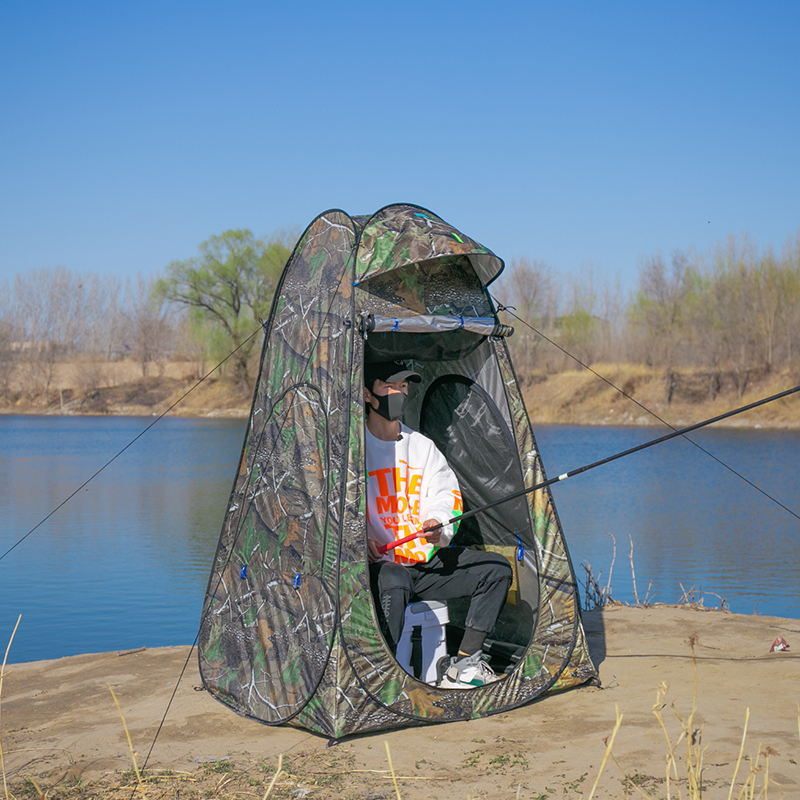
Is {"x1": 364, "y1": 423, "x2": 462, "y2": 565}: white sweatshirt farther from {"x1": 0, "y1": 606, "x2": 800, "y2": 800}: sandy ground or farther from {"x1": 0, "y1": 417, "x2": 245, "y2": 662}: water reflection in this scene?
{"x1": 0, "y1": 417, "x2": 245, "y2": 662}: water reflection

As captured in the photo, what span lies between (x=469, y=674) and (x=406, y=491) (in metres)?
0.93

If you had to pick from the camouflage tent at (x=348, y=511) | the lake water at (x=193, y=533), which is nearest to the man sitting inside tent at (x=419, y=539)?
the camouflage tent at (x=348, y=511)

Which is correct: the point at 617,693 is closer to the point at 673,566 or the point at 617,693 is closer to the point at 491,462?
the point at 491,462

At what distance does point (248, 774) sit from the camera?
3.20 m

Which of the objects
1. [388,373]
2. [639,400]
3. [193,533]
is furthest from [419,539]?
[639,400]

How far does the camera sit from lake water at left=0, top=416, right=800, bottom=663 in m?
7.73

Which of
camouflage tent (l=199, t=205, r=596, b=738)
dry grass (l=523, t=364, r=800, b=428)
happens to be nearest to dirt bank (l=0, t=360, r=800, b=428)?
dry grass (l=523, t=364, r=800, b=428)

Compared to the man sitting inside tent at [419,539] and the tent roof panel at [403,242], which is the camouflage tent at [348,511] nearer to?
the tent roof panel at [403,242]

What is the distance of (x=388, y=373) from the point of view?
14.9ft

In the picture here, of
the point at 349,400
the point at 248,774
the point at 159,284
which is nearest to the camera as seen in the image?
the point at 248,774

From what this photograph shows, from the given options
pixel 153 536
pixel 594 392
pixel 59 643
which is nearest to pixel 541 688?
pixel 59 643

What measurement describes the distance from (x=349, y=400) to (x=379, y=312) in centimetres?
52

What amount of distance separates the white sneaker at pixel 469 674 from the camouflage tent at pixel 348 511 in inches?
5.2

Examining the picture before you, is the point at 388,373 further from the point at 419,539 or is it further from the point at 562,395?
the point at 562,395
